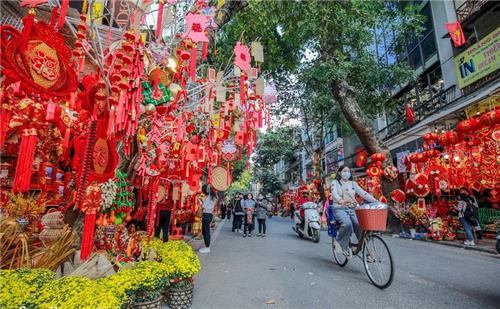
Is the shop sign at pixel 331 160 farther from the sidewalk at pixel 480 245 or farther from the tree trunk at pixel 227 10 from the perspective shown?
the tree trunk at pixel 227 10

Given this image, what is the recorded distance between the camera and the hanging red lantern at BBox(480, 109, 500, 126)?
6746 millimetres

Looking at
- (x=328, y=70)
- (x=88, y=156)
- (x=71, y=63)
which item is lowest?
(x=88, y=156)

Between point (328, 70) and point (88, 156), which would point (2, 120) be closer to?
point (88, 156)

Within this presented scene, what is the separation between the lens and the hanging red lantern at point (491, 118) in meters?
6.75

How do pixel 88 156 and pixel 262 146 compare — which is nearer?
pixel 88 156

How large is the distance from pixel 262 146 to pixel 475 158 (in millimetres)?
26105

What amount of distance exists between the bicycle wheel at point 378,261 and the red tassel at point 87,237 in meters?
4.27

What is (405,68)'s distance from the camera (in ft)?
40.2

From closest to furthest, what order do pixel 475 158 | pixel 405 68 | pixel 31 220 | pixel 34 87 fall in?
pixel 34 87 → pixel 31 220 → pixel 475 158 → pixel 405 68

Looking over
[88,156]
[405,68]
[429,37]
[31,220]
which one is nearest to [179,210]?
[31,220]

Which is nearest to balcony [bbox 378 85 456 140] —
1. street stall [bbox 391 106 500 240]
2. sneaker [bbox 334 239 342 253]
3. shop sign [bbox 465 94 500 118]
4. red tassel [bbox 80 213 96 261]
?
shop sign [bbox 465 94 500 118]

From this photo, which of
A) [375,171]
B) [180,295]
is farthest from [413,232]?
[180,295]

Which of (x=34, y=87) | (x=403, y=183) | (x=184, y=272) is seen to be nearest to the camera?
(x=34, y=87)

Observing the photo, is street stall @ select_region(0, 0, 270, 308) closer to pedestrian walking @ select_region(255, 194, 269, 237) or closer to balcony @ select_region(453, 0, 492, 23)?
pedestrian walking @ select_region(255, 194, 269, 237)
